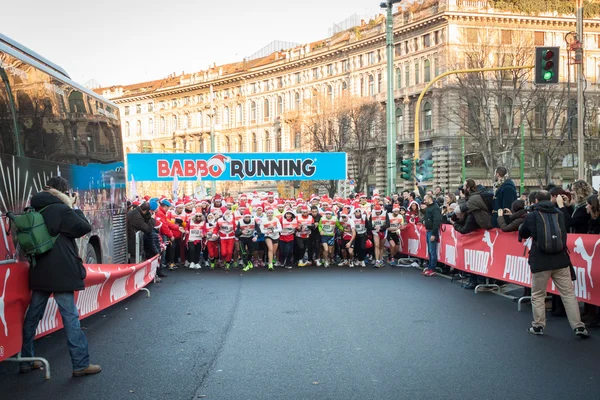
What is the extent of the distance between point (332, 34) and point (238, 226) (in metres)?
62.7

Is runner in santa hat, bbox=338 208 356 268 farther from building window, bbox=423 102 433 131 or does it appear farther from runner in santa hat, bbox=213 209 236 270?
building window, bbox=423 102 433 131

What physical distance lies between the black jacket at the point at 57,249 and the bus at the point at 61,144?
35cm

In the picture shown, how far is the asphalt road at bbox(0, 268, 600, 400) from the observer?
20.4 feet

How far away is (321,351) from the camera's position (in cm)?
779

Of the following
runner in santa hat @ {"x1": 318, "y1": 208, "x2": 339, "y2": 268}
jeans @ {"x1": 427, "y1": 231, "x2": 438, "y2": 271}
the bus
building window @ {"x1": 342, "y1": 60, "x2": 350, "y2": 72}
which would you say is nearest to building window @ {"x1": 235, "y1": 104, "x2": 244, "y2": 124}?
building window @ {"x1": 342, "y1": 60, "x2": 350, "y2": 72}

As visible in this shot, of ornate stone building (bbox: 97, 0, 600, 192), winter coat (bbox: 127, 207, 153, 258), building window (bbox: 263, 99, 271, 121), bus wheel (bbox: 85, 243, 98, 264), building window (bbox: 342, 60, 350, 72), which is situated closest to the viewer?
bus wheel (bbox: 85, 243, 98, 264)

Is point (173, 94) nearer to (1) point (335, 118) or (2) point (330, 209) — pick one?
(1) point (335, 118)

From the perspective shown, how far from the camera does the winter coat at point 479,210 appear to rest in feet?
43.8

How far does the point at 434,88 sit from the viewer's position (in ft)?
194

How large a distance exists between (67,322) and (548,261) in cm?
576

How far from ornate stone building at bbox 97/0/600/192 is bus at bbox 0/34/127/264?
34141mm

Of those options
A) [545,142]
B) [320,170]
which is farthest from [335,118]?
[320,170]

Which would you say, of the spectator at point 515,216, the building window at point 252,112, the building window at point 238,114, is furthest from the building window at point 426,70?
the spectator at point 515,216

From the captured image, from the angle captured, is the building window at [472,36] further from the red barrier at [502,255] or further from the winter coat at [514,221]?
the winter coat at [514,221]
